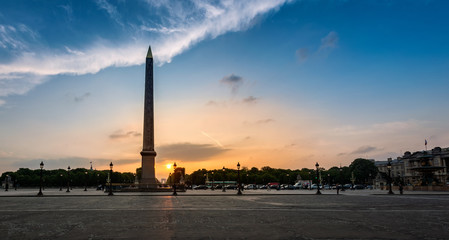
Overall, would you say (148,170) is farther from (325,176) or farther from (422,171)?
(325,176)

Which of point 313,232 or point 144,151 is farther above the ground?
point 144,151

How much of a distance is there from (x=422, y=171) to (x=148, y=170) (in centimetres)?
4991

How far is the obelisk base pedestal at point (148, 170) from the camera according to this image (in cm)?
5423

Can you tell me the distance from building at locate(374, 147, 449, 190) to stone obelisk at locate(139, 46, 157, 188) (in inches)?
1351

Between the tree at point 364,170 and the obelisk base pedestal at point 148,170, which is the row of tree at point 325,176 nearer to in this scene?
the tree at point 364,170

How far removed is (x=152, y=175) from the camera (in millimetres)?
56219

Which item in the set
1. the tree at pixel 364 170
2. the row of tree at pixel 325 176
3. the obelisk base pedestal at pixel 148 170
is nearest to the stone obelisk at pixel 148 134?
the obelisk base pedestal at pixel 148 170

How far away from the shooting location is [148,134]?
54844 millimetres

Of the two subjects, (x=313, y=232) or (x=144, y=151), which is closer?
(x=313, y=232)

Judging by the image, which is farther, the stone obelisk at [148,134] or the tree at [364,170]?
the tree at [364,170]

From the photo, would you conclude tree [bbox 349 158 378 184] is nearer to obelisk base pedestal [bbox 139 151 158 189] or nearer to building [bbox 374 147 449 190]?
building [bbox 374 147 449 190]

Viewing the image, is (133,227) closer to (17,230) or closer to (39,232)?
(39,232)

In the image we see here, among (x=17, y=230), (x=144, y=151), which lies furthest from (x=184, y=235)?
(x=144, y=151)

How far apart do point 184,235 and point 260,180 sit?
556 feet
